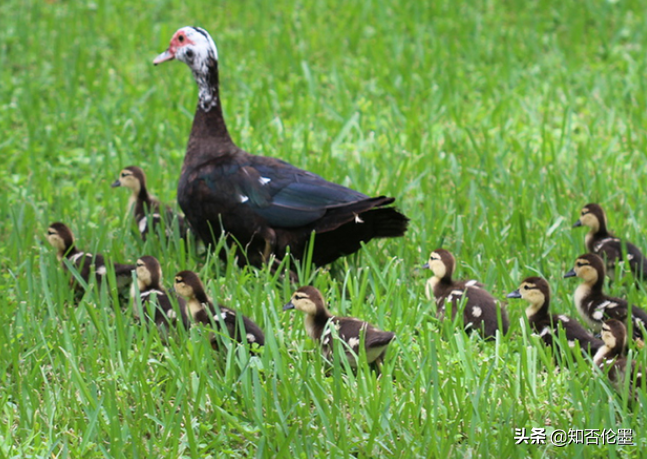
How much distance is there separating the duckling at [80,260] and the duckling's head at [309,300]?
1.15 m

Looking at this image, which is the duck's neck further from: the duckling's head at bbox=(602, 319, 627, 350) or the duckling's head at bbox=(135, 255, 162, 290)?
the duckling's head at bbox=(602, 319, 627, 350)

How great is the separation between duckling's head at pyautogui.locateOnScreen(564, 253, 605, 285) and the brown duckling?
2.05 m

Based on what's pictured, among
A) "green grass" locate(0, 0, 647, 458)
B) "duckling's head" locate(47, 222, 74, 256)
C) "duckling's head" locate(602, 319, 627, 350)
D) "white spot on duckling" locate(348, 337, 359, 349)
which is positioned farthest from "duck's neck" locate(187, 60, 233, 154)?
"duckling's head" locate(602, 319, 627, 350)

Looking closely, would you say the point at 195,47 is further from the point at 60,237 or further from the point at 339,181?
the point at 60,237

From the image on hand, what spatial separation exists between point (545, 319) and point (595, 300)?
1.13ft

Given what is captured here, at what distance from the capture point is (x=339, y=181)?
6211 mm

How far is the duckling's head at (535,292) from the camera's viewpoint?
447 cm

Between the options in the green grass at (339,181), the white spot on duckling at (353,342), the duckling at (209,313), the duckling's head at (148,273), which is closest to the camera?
the green grass at (339,181)

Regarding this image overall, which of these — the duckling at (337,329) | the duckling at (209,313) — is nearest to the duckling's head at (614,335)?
the duckling at (337,329)

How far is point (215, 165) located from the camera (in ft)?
18.3

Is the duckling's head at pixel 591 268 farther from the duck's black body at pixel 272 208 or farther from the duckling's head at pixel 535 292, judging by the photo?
the duck's black body at pixel 272 208

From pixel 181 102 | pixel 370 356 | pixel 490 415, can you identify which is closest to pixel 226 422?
Result: pixel 370 356

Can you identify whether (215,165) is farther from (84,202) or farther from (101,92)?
(101,92)

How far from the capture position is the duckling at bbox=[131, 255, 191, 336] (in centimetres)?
461
